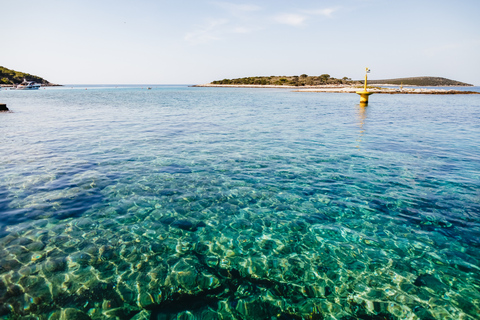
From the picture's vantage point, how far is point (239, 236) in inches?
312

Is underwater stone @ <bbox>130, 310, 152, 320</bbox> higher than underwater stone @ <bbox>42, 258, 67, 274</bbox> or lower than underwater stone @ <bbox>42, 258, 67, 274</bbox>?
lower

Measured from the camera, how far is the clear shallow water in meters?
5.53

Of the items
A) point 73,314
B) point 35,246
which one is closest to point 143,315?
point 73,314

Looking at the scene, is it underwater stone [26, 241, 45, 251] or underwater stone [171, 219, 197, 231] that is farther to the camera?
underwater stone [171, 219, 197, 231]

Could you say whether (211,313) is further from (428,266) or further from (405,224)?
A: (405,224)

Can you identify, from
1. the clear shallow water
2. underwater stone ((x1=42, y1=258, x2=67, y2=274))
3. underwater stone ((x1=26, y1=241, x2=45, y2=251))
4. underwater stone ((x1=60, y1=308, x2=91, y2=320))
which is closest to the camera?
underwater stone ((x1=60, y1=308, x2=91, y2=320))

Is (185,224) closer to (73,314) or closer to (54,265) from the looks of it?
(54,265)

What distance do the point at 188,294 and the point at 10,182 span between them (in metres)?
11.8

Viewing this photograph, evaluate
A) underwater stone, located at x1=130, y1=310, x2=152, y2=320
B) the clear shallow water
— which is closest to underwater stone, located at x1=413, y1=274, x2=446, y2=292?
the clear shallow water

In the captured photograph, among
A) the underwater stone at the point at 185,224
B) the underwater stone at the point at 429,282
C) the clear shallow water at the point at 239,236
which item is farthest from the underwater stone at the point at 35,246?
the underwater stone at the point at 429,282

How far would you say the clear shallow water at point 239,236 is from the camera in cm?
553

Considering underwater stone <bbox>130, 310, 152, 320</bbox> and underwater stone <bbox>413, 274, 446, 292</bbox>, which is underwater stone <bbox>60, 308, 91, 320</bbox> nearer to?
underwater stone <bbox>130, 310, 152, 320</bbox>

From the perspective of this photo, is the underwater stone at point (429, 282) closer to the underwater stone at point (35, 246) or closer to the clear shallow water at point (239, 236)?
the clear shallow water at point (239, 236)

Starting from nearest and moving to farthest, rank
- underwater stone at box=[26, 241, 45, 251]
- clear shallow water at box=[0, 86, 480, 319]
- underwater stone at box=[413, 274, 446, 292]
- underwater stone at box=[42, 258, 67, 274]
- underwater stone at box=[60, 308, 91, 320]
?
underwater stone at box=[60, 308, 91, 320]
clear shallow water at box=[0, 86, 480, 319]
underwater stone at box=[413, 274, 446, 292]
underwater stone at box=[42, 258, 67, 274]
underwater stone at box=[26, 241, 45, 251]
